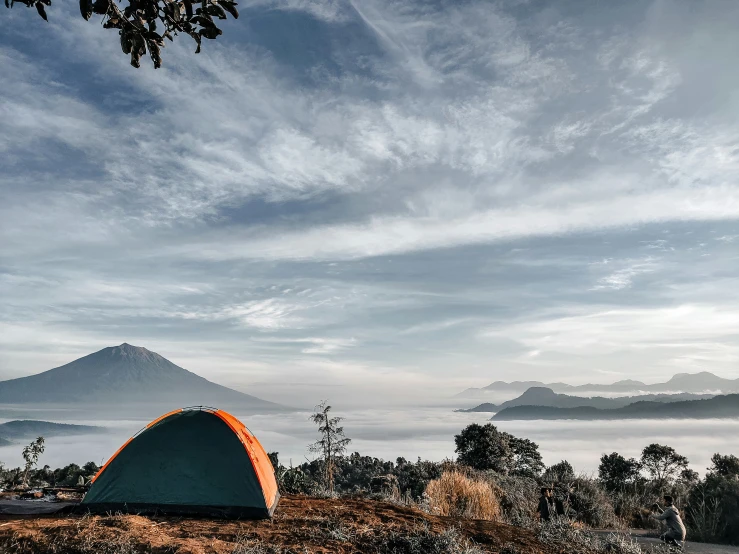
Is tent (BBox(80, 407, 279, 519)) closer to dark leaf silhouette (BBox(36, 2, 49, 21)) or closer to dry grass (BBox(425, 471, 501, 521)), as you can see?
dry grass (BBox(425, 471, 501, 521))

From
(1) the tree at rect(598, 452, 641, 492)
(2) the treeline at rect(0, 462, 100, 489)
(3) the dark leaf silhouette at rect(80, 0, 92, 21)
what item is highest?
(3) the dark leaf silhouette at rect(80, 0, 92, 21)

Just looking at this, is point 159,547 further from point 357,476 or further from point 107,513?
point 357,476

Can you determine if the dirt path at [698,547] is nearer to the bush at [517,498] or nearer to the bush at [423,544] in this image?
the bush at [517,498]

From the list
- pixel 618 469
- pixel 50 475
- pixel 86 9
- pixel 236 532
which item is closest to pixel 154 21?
pixel 86 9

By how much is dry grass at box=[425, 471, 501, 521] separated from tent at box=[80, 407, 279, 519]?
14.7 feet

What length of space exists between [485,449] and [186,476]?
17821mm

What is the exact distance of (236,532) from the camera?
7.73 m

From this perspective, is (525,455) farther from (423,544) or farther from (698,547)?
(423,544)

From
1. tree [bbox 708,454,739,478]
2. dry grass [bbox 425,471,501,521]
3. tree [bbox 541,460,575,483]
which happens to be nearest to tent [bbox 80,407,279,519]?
dry grass [bbox 425,471,501,521]

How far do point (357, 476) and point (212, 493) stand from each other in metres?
16.6

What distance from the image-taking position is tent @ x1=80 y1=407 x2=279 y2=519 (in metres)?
9.02

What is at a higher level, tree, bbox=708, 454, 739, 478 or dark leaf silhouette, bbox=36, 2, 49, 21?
dark leaf silhouette, bbox=36, 2, 49, 21

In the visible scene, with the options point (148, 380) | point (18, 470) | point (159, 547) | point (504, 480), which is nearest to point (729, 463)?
point (504, 480)

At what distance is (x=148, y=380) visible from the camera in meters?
195
